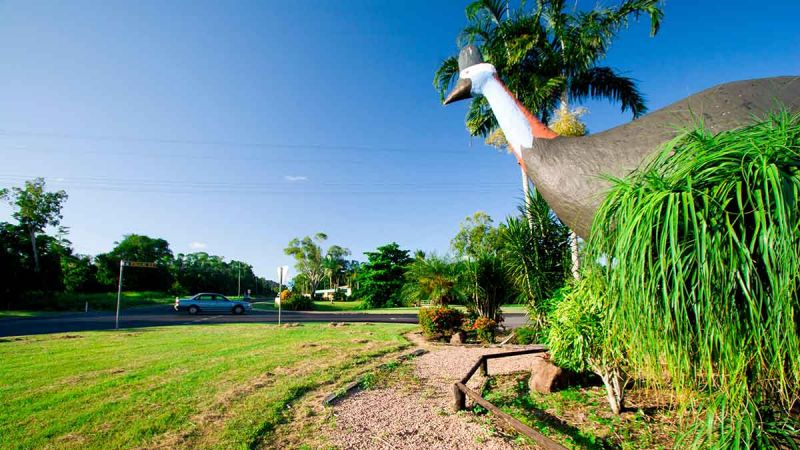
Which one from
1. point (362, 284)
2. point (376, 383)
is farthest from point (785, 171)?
point (362, 284)

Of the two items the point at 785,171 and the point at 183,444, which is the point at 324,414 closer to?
the point at 183,444

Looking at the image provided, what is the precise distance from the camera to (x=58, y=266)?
3344 cm

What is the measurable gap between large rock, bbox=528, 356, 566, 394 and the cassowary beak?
377 cm

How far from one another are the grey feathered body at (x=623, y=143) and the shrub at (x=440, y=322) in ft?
25.6

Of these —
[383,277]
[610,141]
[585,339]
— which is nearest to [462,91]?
[610,141]

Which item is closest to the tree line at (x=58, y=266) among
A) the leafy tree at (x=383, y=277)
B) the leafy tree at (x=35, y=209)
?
the leafy tree at (x=35, y=209)

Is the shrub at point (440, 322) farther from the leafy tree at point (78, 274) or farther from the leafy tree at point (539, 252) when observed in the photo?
the leafy tree at point (78, 274)

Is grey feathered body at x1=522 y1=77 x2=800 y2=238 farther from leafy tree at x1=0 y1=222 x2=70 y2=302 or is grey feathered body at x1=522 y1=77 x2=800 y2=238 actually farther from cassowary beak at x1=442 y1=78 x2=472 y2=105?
leafy tree at x1=0 y1=222 x2=70 y2=302

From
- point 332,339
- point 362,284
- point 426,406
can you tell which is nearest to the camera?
point 426,406

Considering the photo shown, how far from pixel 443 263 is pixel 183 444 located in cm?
1051

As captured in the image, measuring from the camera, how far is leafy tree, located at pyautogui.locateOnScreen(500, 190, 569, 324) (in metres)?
7.65

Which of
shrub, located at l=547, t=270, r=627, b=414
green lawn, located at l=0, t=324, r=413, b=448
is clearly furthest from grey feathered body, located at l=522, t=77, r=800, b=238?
green lawn, located at l=0, t=324, r=413, b=448

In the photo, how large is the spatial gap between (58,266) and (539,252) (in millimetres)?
41095

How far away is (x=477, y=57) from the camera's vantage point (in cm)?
492
